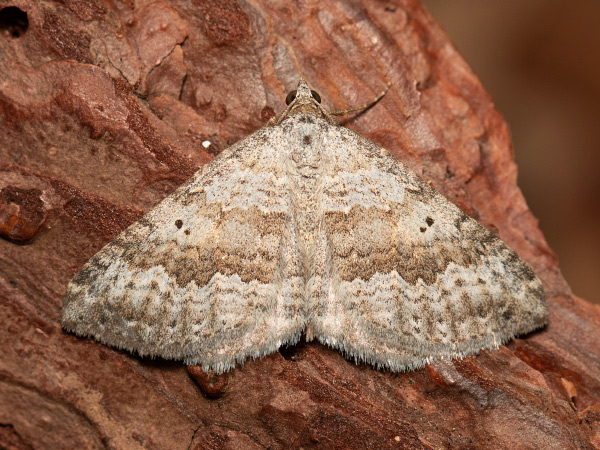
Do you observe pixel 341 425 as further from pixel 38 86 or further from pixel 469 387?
pixel 38 86

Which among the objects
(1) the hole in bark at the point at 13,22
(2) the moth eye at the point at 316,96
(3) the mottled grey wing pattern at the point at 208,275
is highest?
(2) the moth eye at the point at 316,96

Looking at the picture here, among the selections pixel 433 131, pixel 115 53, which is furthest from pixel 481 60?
pixel 115 53

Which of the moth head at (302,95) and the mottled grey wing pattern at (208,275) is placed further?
the moth head at (302,95)

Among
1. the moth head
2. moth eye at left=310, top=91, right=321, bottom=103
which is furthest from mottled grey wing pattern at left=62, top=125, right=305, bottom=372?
moth eye at left=310, top=91, right=321, bottom=103

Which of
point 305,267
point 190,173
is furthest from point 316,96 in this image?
point 305,267

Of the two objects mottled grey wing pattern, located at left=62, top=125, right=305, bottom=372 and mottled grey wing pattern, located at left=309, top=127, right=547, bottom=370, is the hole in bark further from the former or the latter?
mottled grey wing pattern, located at left=309, top=127, right=547, bottom=370

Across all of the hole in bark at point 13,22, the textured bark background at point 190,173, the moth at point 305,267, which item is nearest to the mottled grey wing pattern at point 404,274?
the moth at point 305,267

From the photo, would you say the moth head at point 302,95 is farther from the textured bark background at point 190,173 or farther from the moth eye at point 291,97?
the textured bark background at point 190,173
